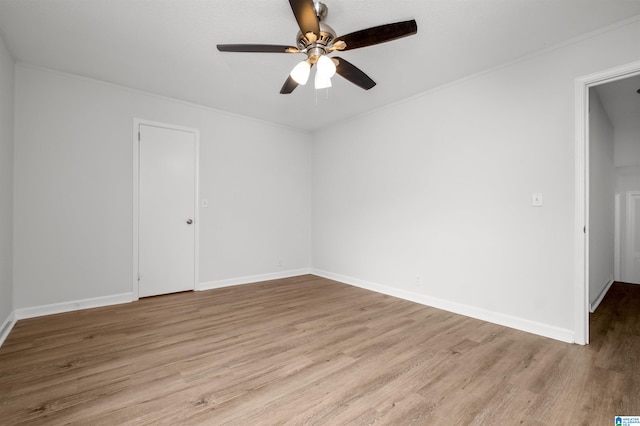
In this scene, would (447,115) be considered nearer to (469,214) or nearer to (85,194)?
(469,214)

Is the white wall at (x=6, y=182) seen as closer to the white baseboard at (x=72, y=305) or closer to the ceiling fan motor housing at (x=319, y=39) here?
the white baseboard at (x=72, y=305)

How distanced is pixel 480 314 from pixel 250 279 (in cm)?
320

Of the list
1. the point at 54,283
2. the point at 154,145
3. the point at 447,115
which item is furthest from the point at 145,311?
the point at 447,115

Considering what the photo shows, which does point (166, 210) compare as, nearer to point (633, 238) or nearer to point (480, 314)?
point (480, 314)

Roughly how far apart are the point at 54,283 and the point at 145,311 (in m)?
0.99

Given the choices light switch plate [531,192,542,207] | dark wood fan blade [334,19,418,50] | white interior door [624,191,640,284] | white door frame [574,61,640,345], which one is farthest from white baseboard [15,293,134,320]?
white interior door [624,191,640,284]

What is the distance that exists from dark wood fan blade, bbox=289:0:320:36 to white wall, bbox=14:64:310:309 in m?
2.79

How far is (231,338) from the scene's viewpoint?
2512mm

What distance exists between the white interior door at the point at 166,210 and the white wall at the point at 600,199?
193 inches

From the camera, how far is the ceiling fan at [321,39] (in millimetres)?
1734

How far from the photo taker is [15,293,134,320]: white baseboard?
2.95 m

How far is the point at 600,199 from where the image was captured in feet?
12.1

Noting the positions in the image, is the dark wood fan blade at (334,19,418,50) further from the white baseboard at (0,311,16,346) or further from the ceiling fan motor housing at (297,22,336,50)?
the white baseboard at (0,311,16,346)

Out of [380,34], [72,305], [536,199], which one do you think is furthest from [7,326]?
[536,199]
